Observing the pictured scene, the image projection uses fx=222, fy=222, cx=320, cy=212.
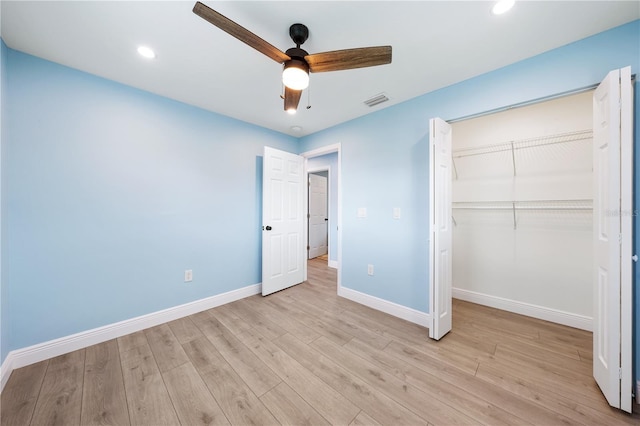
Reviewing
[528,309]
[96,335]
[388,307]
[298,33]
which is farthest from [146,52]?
[528,309]

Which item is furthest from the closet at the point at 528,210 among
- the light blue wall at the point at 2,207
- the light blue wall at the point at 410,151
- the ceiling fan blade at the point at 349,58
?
the light blue wall at the point at 2,207

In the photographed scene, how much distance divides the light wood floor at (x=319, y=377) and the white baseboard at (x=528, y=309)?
11 cm

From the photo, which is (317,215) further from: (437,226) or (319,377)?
(319,377)

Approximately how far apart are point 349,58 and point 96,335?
318 cm

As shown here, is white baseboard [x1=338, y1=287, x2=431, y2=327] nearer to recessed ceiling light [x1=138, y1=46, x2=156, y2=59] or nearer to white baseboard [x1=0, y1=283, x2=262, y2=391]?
white baseboard [x1=0, y1=283, x2=262, y2=391]

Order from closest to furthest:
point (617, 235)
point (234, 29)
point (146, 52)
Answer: point (234, 29)
point (617, 235)
point (146, 52)

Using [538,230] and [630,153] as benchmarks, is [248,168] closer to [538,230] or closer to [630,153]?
[630,153]

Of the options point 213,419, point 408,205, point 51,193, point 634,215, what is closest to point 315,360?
point 213,419

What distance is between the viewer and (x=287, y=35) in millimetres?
1624

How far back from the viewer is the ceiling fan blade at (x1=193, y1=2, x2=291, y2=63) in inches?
42.1

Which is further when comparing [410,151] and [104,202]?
[410,151]

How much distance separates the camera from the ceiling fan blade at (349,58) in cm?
132

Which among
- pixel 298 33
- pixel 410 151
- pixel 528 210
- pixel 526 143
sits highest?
pixel 298 33

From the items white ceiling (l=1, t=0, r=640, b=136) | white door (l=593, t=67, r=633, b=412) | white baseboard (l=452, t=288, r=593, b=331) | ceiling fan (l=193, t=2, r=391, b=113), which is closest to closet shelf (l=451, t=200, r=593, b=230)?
white baseboard (l=452, t=288, r=593, b=331)
